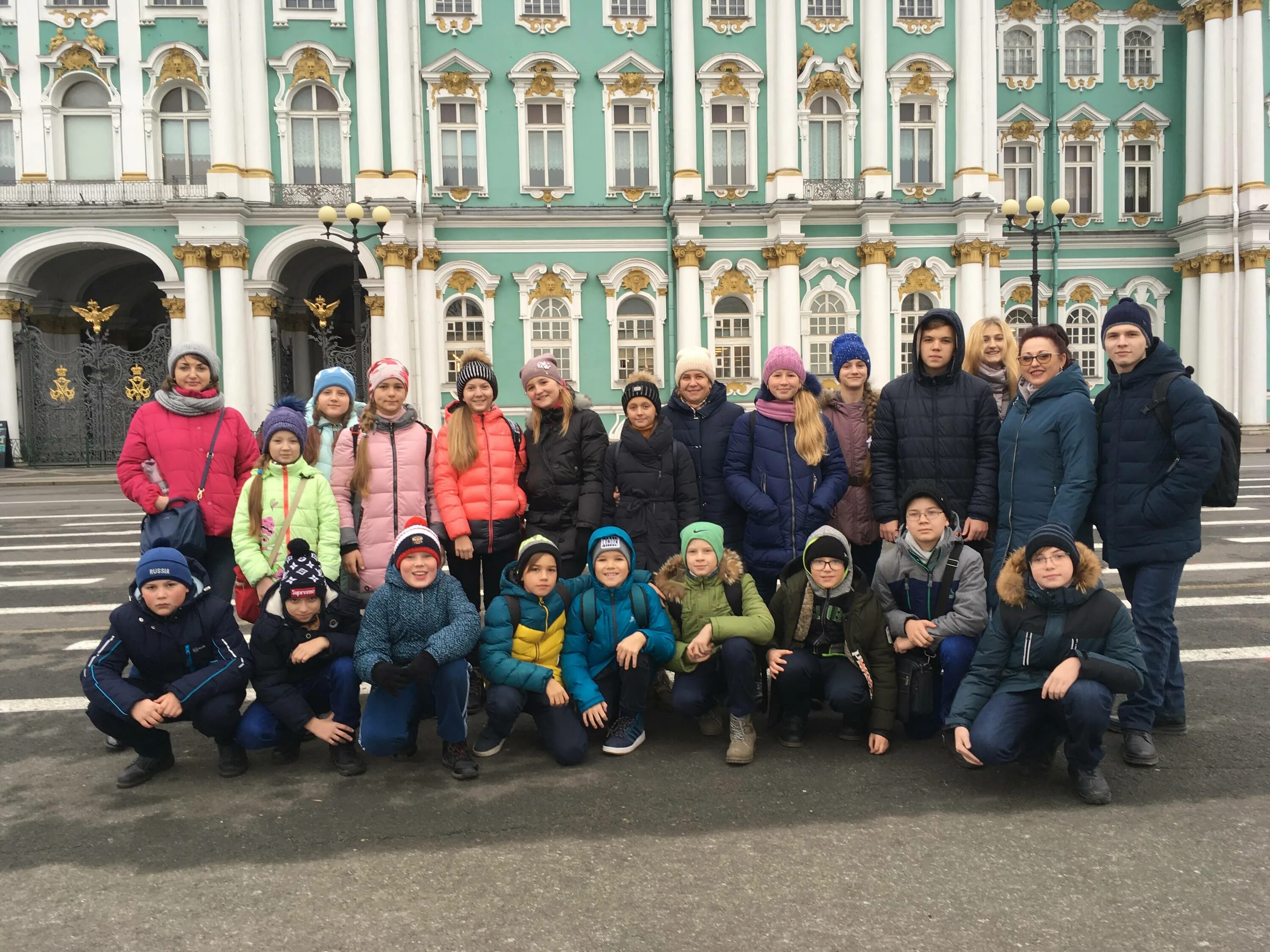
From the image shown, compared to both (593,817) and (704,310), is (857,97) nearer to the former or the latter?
(704,310)

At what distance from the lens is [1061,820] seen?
166 inches

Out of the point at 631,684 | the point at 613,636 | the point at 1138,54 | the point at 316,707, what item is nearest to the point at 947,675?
the point at 631,684

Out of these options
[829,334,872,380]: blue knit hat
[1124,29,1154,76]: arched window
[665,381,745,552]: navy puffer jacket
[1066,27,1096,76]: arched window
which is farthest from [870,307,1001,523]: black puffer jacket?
[1124,29,1154,76]: arched window

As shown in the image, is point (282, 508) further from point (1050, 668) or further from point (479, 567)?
point (1050, 668)

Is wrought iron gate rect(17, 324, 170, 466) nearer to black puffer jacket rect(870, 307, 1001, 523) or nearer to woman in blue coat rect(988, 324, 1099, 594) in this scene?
black puffer jacket rect(870, 307, 1001, 523)

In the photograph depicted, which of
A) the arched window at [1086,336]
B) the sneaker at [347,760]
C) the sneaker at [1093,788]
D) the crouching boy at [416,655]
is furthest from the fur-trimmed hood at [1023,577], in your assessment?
the arched window at [1086,336]

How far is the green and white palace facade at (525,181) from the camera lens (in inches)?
1029

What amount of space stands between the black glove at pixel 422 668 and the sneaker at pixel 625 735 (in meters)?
1.10

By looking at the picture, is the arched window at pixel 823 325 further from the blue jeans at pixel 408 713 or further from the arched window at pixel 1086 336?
the blue jeans at pixel 408 713

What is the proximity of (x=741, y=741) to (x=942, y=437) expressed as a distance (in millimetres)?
2296

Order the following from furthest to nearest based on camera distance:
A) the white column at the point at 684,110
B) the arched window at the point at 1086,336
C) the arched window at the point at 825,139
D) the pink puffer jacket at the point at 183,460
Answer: the arched window at the point at 1086,336, the arched window at the point at 825,139, the white column at the point at 684,110, the pink puffer jacket at the point at 183,460

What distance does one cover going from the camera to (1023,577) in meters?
4.72

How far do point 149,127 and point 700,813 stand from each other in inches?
1130

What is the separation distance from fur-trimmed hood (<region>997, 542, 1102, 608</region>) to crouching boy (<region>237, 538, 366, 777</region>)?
141 inches
